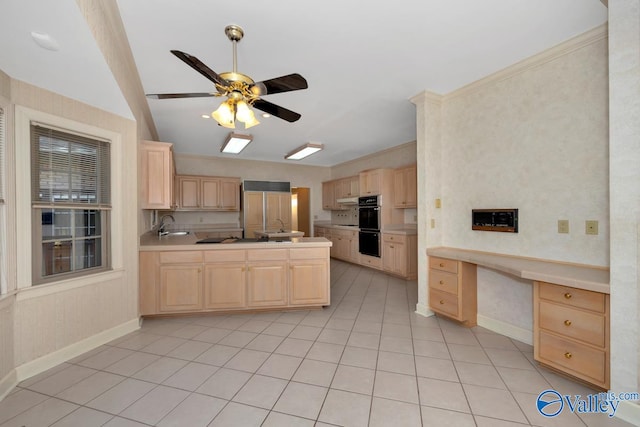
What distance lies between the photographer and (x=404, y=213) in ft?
18.3

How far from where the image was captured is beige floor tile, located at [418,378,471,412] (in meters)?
1.69

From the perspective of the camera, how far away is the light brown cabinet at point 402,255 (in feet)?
15.7

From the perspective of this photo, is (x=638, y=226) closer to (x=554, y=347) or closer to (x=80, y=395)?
(x=554, y=347)

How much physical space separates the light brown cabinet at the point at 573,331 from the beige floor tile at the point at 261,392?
203 cm

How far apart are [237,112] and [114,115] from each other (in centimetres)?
163

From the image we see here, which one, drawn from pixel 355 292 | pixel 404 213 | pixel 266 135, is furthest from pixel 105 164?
pixel 404 213

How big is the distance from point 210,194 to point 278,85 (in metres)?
4.97

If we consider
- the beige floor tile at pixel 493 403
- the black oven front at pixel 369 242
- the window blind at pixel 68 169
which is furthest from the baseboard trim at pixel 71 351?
the black oven front at pixel 369 242

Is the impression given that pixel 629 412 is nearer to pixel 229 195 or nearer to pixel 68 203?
pixel 68 203

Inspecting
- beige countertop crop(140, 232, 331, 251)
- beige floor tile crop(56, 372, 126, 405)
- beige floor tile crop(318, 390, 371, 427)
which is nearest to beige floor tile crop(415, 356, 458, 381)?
beige floor tile crop(318, 390, 371, 427)

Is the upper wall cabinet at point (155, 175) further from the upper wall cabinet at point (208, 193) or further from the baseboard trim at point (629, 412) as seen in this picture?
the baseboard trim at point (629, 412)

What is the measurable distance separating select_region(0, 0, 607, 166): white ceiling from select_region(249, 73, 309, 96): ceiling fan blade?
1.50 ft

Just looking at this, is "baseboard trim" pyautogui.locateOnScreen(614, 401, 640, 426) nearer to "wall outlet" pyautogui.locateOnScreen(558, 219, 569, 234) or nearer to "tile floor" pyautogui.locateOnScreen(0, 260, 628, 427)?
"tile floor" pyautogui.locateOnScreen(0, 260, 628, 427)

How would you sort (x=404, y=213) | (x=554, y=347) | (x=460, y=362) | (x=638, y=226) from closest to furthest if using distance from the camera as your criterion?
(x=638, y=226)
(x=554, y=347)
(x=460, y=362)
(x=404, y=213)
